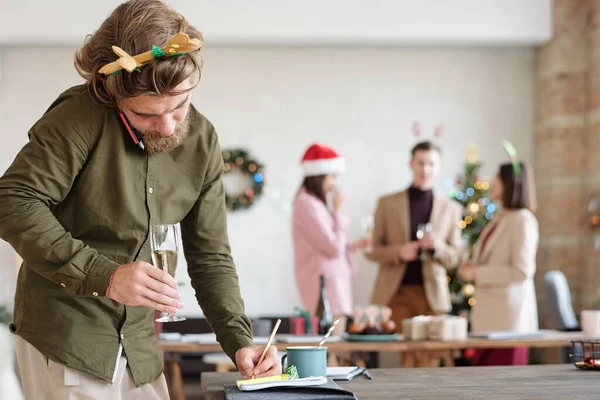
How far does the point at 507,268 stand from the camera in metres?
4.88

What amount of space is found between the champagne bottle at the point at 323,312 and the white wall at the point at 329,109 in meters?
2.65

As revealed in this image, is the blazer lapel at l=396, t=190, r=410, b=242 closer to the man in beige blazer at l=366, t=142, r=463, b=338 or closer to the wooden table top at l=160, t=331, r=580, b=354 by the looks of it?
the man in beige blazer at l=366, t=142, r=463, b=338

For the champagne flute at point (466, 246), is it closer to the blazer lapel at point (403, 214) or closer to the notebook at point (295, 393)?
the blazer lapel at point (403, 214)

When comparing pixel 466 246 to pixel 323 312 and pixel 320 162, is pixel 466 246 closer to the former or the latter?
pixel 320 162

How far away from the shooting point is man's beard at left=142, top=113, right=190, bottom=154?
6.10 feet

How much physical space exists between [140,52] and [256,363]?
2.21 ft

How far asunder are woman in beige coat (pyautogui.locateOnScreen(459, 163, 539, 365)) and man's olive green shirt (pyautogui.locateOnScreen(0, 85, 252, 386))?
308 centimetres

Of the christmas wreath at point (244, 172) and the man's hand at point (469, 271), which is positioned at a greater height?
the christmas wreath at point (244, 172)

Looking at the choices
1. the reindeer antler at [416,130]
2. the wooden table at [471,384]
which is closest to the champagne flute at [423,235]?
the reindeer antler at [416,130]

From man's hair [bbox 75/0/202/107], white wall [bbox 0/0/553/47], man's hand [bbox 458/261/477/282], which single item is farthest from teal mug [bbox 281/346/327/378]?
white wall [bbox 0/0/553/47]

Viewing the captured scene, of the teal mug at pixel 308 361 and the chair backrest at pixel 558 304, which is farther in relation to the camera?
the chair backrest at pixel 558 304

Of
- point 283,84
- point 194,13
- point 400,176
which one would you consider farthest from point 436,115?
point 194,13

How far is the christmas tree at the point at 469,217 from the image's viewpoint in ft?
23.5

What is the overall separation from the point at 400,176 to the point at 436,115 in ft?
2.09
